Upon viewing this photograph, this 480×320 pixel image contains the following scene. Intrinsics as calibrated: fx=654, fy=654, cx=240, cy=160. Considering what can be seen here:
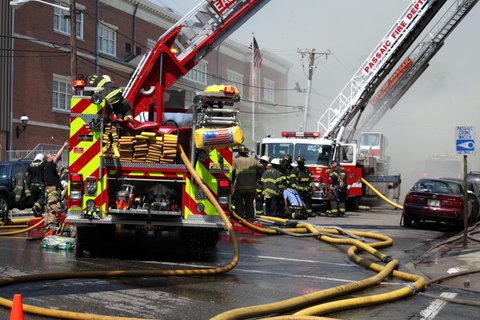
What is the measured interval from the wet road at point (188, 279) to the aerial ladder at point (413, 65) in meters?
12.2

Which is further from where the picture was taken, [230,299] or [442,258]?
[442,258]

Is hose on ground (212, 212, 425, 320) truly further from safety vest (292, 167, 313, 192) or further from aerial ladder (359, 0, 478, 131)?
aerial ladder (359, 0, 478, 131)

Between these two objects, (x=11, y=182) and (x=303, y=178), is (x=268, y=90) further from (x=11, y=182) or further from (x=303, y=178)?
(x=11, y=182)

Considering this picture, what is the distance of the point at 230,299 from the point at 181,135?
9.55 feet

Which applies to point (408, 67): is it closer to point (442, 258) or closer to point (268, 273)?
point (442, 258)

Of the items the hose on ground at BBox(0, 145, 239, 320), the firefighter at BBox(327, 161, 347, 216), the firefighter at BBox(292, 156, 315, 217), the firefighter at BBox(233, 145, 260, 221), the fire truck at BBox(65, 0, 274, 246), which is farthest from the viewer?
the firefighter at BBox(327, 161, 347, 216)

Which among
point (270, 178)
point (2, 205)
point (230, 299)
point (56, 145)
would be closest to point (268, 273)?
point (230, 299)

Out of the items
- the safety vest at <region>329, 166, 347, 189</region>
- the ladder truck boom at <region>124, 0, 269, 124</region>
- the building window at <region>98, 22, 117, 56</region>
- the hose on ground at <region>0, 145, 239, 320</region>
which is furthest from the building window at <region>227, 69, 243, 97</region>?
the hose on ground at <region>0, 145, 239, 320</region>

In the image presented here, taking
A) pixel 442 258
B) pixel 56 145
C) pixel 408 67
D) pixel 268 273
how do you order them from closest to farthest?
pixel 268 273
pixel 442 258
pixel 408 67
pixel 56 145

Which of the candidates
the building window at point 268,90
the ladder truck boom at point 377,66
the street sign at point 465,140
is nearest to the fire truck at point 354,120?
the ladder truck boom at point 377,66

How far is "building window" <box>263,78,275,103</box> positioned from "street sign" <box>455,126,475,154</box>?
31.1 m

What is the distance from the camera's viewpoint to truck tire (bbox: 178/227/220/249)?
31.1 ft

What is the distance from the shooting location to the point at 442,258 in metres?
10.9

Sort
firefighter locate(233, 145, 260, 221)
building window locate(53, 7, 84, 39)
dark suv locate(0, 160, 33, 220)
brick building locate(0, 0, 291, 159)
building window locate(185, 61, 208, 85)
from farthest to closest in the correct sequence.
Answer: building window locate(185, 61, 208, 85) < building window locate(53, 7, 84, 39) < brick building locate(0, 0, 291, 159) < dark suv locate(0, 160, 33, 220) < firefighter locate(233, 145, 260, 221)
